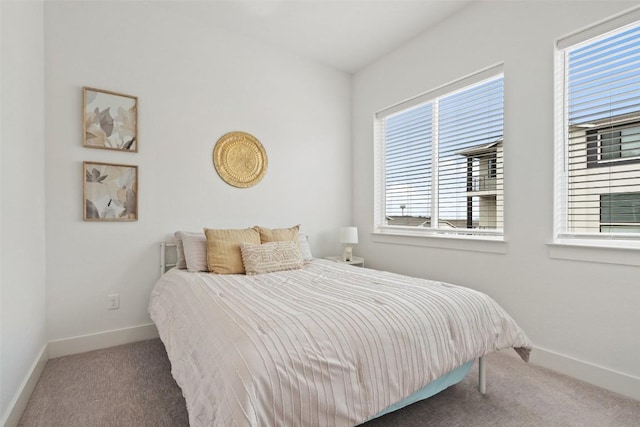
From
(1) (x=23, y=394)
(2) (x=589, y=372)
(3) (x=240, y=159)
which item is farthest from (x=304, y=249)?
(2) (x=589, y=372)

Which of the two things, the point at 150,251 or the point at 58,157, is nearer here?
the point at 58,157

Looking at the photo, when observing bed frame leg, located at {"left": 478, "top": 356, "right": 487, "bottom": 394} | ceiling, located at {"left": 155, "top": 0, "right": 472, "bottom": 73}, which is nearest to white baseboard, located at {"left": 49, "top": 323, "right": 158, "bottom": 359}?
bed frame leg, located at {"left": 478, "top": 356, "right": 487, "bottom": 394}

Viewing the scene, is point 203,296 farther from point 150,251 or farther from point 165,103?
point 165,103

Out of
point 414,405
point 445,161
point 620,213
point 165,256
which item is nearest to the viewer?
point 414,405

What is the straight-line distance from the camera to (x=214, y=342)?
4.35 feet

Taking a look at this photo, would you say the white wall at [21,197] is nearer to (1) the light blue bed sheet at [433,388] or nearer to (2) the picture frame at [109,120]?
(2) the picture frame at [109,120]

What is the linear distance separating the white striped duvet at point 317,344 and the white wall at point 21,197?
29.1 inches

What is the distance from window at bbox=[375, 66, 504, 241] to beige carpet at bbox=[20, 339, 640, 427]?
120 cm

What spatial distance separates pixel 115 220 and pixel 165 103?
1133 mm

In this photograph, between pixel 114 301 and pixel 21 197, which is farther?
pixel 114 301

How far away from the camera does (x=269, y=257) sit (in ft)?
8.73

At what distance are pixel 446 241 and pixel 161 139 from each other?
9.11ft

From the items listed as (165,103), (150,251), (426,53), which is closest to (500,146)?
(426,53)

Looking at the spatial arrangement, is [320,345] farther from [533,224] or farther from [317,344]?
[533,224]
